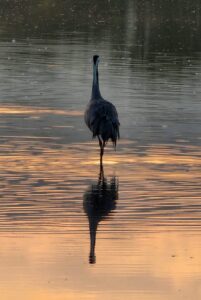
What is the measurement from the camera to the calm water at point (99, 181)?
1234 cm

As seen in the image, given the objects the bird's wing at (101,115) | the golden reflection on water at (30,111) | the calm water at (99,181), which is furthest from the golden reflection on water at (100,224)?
the golden reflection on water at (30,111)

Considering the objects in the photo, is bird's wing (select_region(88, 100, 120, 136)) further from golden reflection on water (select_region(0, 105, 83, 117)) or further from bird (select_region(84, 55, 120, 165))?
golden reflection on water (select_region(0, 105, 83, 117))

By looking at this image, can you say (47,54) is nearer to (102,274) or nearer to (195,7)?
(102,274)

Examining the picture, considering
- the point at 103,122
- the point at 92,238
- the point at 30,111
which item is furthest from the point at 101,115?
the point at 30,111

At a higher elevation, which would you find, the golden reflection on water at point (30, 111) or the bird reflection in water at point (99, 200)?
the bird reflection in water at point (99, 200)

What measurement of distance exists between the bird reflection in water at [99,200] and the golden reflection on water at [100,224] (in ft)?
0.28

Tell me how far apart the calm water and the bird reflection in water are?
2 cm

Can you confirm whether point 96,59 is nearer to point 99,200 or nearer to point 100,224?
point 99,200

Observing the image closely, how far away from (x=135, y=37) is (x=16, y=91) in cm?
1980

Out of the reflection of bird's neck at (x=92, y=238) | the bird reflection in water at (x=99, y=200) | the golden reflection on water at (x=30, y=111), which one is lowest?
the golden reflection on water at (x=30, y=111)

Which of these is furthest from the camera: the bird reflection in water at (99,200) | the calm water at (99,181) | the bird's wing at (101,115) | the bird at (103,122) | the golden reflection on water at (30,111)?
the golden reflection on water at (30,111)

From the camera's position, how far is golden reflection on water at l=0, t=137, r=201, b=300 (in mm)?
Result: 12008

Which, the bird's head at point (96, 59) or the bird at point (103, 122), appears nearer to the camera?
the bird at point (103, 122)

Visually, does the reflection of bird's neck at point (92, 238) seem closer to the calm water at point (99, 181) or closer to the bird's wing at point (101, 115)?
the calm water at point (99, 181)
